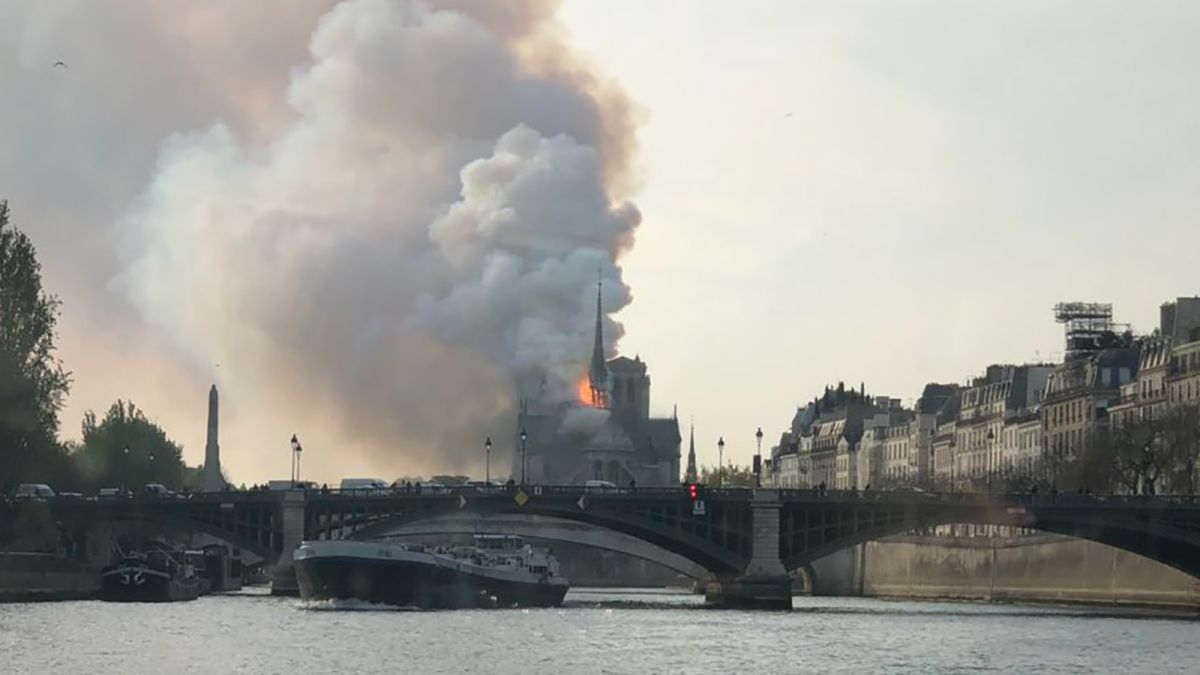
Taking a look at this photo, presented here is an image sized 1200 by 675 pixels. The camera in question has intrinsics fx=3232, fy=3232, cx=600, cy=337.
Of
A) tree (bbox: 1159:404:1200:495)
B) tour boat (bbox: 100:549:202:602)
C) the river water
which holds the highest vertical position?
tree (bbox: 1159:404:1200:495)

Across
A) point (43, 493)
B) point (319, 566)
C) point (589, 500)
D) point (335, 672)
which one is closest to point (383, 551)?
point (319, 566)

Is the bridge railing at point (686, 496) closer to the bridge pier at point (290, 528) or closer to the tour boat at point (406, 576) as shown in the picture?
the bridge pier at point (290, 528)

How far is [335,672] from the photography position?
108438 millimetres

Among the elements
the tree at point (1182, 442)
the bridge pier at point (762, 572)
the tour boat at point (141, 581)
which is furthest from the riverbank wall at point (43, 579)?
the tree at point (1182, 442)

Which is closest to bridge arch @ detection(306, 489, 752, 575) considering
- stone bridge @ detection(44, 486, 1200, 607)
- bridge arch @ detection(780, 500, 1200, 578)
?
stone bridge @ detection(44, 486, 1200, 607)

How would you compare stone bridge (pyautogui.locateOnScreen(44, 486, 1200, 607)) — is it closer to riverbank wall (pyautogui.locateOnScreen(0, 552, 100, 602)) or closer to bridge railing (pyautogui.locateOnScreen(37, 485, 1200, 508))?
bridge railing (pyautogui.locateOnScreen(37, 485, 1200, 508))

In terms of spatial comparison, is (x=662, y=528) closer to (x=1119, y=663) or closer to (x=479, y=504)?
(x=479, y=504)

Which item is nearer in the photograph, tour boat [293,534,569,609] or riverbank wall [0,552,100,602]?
tour boat [293,534,569,609]

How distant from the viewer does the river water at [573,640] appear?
376 feet

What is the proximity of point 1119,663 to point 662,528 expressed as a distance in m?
63.7

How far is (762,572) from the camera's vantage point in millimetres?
179875

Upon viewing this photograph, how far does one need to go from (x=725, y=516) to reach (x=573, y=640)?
162 feet

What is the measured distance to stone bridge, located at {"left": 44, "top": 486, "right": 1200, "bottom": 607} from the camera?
170625mm

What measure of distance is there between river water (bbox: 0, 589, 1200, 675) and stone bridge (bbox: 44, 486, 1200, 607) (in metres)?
5.13
